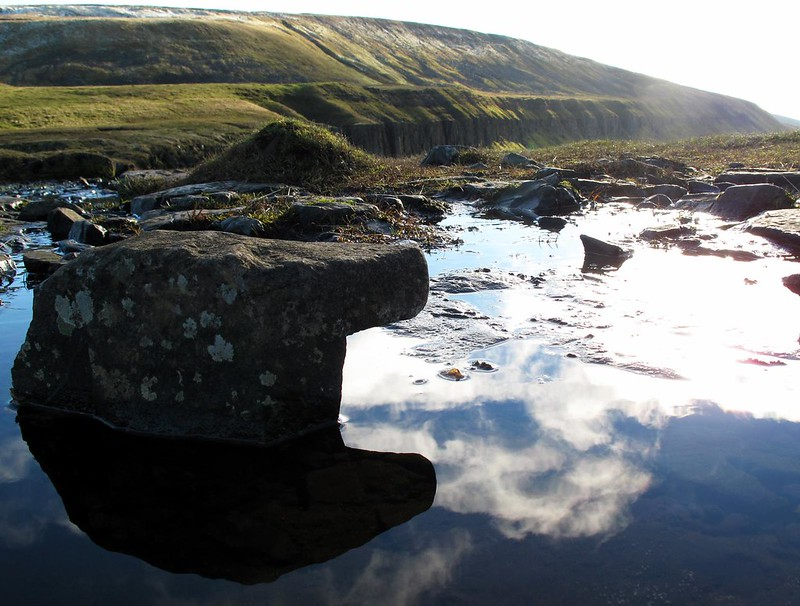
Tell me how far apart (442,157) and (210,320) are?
65.3 feet

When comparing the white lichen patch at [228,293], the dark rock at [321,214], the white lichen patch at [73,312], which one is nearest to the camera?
the white lichen patch at [228,293]

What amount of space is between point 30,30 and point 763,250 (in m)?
119

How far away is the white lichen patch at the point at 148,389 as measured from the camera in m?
4.70

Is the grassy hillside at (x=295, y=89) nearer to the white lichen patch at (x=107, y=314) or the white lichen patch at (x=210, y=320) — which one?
the white lichen patch at (x=107, y=314)

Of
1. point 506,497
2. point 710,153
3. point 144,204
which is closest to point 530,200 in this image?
point 144,204

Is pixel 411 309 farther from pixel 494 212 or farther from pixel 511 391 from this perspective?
pixel 494 212

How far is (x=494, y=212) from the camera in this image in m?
15.1

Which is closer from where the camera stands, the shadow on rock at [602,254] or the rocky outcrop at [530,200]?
the shadow on rock at [602,254]

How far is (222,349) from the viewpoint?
4570 mm

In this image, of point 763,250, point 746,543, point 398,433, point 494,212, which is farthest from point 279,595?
point 494,212

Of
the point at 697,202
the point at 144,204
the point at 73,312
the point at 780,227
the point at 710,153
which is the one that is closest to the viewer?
the point at 73,312

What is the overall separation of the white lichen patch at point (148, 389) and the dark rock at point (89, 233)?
309 inches

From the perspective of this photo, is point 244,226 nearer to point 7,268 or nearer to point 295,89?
point 7,268

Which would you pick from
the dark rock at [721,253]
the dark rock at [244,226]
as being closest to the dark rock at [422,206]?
the dark rock at [244,226]
